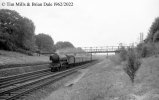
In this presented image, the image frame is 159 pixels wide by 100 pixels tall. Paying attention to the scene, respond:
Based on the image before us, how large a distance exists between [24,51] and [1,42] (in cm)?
771

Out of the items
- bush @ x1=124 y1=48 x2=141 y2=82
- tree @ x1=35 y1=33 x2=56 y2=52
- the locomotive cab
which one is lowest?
the locomotive cab

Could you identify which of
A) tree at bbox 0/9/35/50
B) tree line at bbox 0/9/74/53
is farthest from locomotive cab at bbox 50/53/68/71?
tree at bbox 0/9/35/50

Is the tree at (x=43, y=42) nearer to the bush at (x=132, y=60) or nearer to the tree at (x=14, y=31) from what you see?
the tree at (x=14, y=31)

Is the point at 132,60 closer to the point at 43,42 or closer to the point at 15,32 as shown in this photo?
the point at 15,32

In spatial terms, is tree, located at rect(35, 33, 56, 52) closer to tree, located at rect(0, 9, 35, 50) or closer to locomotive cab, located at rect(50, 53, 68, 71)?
tree, located at rect(0, 9, 35, 50)

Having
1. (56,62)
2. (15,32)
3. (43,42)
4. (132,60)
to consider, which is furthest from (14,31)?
(43,42)

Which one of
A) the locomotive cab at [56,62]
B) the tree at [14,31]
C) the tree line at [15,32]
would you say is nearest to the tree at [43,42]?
the tree line at [15,32]

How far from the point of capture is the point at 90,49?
2485 inches

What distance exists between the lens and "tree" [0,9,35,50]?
4966cm

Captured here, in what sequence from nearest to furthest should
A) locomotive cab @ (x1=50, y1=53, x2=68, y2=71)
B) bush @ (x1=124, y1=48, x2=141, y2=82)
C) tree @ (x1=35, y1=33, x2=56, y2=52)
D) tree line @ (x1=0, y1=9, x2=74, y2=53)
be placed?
bush @ (x1=124, y1=48, x2=141, y2=82), locomotive cab @ (x1=50, y1=53, x2=68, y2=71), tree line @ (x1=0, y1=9, x2=74, y2=53), tree @ (x1=35, y1=33, x2=56, y2=52)

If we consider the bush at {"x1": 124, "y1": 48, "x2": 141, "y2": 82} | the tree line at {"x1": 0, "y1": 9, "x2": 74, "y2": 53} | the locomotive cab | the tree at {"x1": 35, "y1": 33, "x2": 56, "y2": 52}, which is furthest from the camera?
the tree at {"x1": 35, "y1": 33, "x2": 56, "y2": 52}

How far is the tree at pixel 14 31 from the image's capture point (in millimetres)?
49656

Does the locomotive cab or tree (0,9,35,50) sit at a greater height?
tree (0,9,35,50)

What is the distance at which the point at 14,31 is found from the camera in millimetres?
52500
